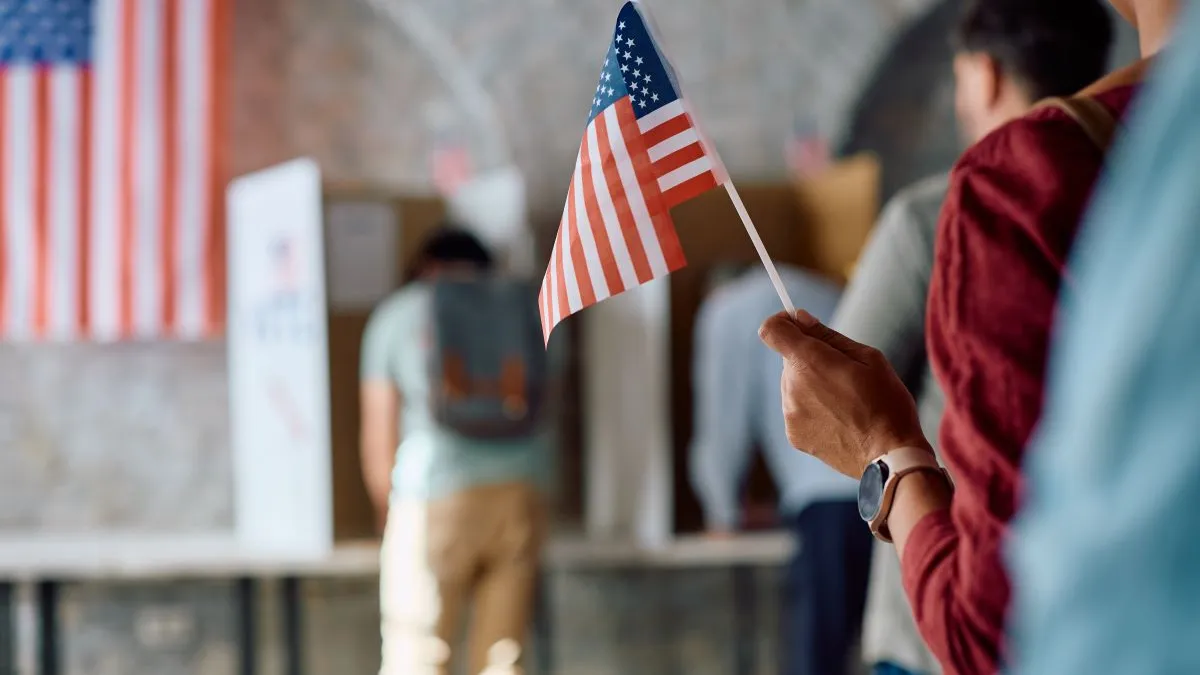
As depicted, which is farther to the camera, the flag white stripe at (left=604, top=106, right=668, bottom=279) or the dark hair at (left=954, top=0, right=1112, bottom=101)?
the dark hair at (left=954, top=0, right=1112, bottom=101)

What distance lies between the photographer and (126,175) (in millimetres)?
4039

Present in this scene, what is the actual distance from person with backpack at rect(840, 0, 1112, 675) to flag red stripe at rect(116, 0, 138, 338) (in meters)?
2.98

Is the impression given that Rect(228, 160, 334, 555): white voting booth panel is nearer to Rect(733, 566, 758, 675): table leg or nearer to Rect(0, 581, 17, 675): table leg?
Rect(0, 581, 17, 675): table leg

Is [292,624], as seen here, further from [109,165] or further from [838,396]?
[838,396]

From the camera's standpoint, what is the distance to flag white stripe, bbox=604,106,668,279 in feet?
3.40

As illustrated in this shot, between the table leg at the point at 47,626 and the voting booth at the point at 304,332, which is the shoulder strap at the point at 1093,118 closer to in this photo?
the voting booth at the point at 304,332

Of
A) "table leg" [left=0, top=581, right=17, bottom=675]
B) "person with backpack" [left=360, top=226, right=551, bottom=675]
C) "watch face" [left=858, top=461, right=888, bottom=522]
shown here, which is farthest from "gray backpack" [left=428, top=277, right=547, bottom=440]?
"watch face" [left=858, top=461, right=888, bottom=522]

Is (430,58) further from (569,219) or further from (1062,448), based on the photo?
(1062,448)

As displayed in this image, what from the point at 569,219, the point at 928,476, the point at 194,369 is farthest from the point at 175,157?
the point at 928,476

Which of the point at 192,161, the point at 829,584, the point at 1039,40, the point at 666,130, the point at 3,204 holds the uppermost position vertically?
the point at 192,161

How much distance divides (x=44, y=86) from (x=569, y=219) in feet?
11.5

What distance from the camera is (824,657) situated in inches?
117

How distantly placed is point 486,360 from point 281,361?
2.39ft

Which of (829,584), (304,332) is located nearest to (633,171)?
(829,584)
